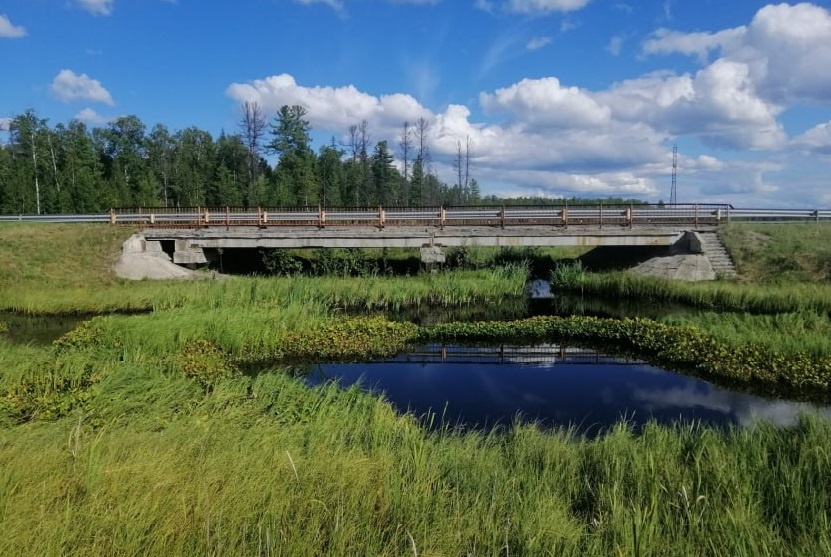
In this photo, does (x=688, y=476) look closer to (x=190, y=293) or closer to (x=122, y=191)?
(x=190, y=293)

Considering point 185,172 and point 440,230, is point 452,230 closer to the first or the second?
point 440,230

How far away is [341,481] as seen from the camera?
4.94m

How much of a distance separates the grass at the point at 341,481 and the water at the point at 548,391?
6.76 feet

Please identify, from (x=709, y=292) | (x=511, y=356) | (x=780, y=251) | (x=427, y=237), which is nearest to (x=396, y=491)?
(x=511, y=356)

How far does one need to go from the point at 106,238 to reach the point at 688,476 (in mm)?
30842

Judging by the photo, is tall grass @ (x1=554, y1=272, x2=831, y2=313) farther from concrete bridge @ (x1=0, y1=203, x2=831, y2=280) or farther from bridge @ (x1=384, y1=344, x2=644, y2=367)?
bridge @ (x1=384, y1=344, x2=644, y2=367)

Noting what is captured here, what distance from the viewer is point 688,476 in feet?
18.9

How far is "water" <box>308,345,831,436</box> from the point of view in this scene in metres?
10.1

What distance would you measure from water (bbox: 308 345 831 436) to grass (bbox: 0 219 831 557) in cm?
206

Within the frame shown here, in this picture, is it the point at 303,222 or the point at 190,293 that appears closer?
the point at 190,293

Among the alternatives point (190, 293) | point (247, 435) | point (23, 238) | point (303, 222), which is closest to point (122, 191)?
point (23, 238)

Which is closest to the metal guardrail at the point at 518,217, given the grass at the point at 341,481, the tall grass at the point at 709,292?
the tall grass at the point at 709,292

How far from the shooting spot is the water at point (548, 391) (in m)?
10.1

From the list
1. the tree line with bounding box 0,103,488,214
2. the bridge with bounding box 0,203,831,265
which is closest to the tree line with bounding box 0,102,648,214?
the tree line with bounding box 0,103,488,214
